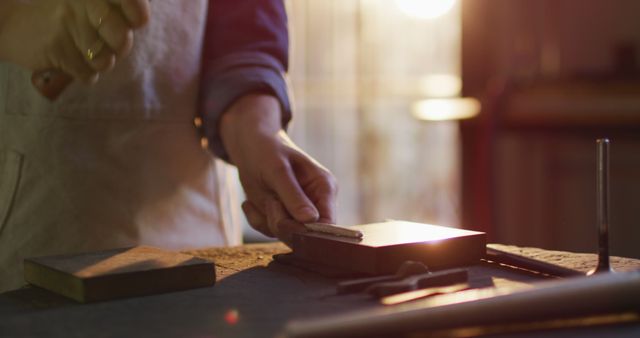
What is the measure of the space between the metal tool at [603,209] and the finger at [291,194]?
346 mm

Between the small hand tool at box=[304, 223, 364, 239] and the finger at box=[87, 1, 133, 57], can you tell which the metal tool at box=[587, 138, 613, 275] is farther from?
the finger at box=[87, 1, 133, 57]

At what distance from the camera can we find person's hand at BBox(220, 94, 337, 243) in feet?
3.35

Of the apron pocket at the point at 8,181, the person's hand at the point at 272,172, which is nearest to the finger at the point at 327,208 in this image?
the person's hand at the point at 272,172

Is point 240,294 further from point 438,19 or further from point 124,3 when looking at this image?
point 438,19

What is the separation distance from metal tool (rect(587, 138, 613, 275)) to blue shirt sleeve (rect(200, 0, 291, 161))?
571 millimetres

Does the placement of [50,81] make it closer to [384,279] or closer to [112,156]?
[112,156]

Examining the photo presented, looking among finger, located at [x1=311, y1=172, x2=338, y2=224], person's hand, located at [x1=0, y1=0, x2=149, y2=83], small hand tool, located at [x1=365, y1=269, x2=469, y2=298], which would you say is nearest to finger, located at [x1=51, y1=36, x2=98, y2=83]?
person's hand, located at [x1=0, y1=0, x2=149, y2=83]

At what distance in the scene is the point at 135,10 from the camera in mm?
867

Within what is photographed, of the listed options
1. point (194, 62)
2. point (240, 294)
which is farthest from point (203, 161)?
point (240, 294)

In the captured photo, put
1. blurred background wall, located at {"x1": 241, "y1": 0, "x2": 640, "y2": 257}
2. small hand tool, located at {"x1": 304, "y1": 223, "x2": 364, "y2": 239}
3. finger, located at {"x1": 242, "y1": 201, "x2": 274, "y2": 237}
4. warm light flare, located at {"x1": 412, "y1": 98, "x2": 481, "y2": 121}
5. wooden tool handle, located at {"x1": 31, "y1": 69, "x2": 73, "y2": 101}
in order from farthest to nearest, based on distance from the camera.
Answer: warm light flare, located at {"x1": 412, "y1": 98, "x2": 481, "y2": 121}
blurred background wall, located at {"x1": 241, "y1": 0, "x2": 640, "y2": 257}
finger, located at {"x1": 242, "y1": 201, "x2": 274, "y2": 237}
wooden tool handle, located at {"x1": 31, "y1": 69, "x2": 73, "y2": 101}
small hand tool, located at {"x1": 304, "y1": 223, "x2": 364, "y2": 239}

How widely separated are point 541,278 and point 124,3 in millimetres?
544

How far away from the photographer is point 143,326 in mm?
636

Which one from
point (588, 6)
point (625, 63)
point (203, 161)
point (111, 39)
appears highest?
point (588, 6)

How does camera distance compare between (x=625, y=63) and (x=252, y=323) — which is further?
(x=625, y=63)
